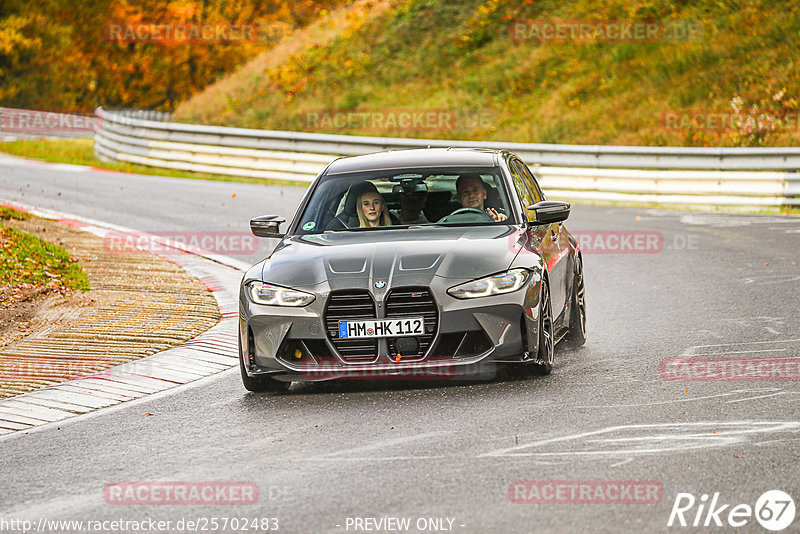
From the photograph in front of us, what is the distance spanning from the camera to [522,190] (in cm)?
955

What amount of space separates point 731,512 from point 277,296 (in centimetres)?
362

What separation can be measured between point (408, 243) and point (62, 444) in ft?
8.73

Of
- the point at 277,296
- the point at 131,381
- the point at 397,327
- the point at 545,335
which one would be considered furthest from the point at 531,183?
the point at 131,381

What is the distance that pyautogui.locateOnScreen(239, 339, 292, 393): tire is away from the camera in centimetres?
809

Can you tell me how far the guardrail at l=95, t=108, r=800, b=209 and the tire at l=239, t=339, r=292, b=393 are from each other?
13.8 m

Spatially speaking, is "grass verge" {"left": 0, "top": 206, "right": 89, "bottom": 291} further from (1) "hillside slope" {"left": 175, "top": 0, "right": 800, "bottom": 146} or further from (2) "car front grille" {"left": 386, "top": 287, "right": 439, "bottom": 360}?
(1) "hillside slope" {"left": 175, "top": 0, "right": 800, "bottom": 146}

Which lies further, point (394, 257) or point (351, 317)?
point (394, 257)

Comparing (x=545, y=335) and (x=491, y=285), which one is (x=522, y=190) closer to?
(x=545, y=335)

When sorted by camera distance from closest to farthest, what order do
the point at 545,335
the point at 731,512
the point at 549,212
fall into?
the point at 731,512, the point at 545,335, the point at 549,212

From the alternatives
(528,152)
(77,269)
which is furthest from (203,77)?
(77,269)

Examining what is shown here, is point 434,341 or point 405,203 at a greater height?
point 405,203

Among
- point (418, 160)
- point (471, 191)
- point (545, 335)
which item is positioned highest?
point (418, 160)

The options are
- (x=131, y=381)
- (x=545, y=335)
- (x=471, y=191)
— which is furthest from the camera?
(x=471, y=191)

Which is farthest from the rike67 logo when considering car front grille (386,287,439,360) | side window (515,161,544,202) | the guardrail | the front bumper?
the guardrail
